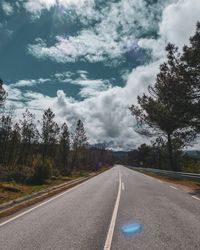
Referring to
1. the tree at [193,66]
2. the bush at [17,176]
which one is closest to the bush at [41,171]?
the bush at [17,176]

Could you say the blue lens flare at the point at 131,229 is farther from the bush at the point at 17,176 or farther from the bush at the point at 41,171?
the bush at the point at 17,176

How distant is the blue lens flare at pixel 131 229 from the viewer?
287 inches

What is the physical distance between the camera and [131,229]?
7656mm

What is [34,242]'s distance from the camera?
21.6 feet

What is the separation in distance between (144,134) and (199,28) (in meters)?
21.0

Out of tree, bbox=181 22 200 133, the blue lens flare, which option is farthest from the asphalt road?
tree, bbox=181 22 200 133

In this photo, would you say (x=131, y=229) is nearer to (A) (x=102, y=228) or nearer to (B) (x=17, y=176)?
(A) (x=102, y=228)

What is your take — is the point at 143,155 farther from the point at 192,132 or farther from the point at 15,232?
the point at 15,232

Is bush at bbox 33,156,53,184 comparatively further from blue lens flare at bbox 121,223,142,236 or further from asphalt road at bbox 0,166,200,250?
blue lens flare at bbox 121,223,142,236

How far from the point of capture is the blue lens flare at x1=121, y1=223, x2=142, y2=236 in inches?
287

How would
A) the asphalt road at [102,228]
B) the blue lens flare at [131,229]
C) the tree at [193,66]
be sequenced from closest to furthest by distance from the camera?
the asphalt road at [102,228] → the blue lens flare at [131,229] → the tree at [193,66]

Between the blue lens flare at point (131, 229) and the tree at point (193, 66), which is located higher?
the tree at point (193, 66)

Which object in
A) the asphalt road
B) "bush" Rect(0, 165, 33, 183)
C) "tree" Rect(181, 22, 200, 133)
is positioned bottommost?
the asphalt road

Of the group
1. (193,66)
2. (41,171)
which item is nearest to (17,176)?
(41,171)
